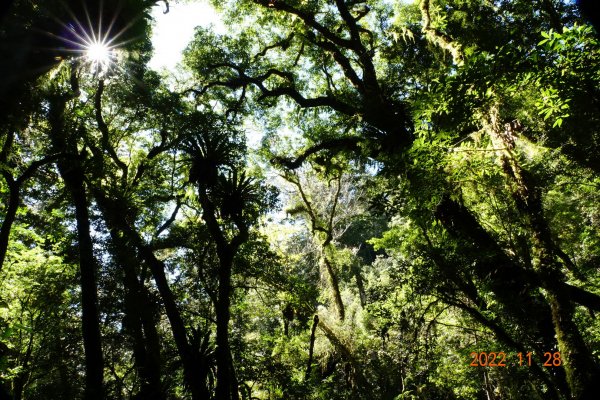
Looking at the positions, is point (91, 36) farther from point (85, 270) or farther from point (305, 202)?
point (305, 202)

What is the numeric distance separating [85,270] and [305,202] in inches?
373

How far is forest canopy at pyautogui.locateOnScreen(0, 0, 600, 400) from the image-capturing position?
485 cm

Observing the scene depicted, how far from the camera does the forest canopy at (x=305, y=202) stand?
4852 mm

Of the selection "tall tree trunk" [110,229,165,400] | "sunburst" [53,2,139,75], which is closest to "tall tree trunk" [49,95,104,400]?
"tall tree trunk" [110,229,165,400]

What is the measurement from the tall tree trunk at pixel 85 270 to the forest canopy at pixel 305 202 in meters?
0.05

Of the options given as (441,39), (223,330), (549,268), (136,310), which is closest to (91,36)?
(223,330)

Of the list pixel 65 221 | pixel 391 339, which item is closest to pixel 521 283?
pixel 391 339

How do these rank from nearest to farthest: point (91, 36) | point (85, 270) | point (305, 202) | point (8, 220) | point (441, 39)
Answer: point (91, 36)
point (8, 220)
point (85, 270)
point (441, 39)
point (305, 202)

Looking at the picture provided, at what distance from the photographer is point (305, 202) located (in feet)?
51.1

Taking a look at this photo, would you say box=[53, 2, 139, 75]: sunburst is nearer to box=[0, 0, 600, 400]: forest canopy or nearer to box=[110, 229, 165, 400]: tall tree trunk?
box=[0, 0, 600, 400]: forest canopy

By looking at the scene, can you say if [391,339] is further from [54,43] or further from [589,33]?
[54,43]

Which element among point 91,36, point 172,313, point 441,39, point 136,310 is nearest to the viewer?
point 91,36

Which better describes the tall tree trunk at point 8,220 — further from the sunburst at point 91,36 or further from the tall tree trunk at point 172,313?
the tall tree trunk at point 172,313

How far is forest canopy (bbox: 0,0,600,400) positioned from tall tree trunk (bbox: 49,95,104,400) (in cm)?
5
